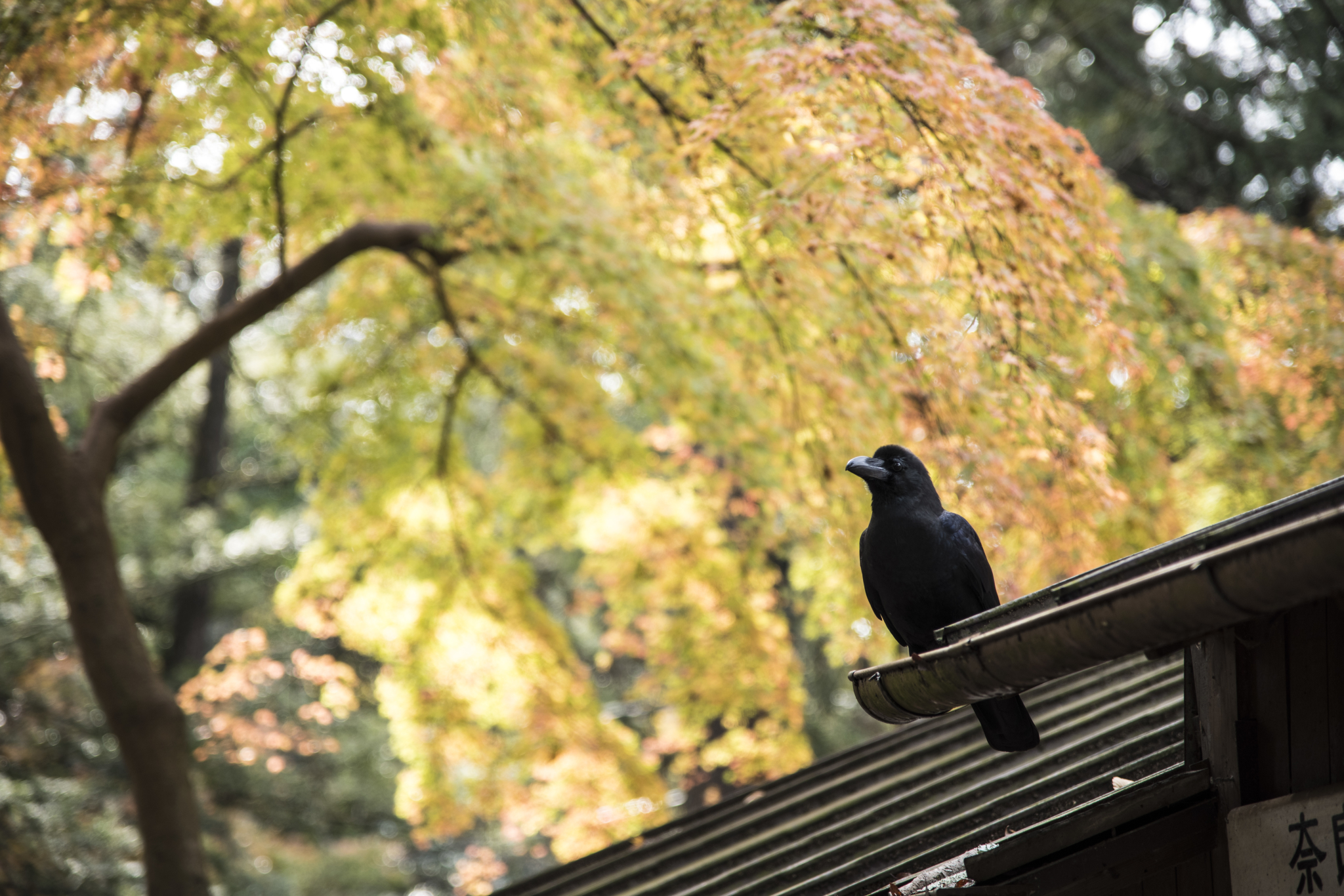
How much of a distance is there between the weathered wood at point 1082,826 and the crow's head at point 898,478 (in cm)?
103

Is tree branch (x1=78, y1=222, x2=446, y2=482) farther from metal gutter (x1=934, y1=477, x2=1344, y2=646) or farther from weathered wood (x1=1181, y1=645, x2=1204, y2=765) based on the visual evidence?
weathered wood (x1=1181, y1=645, x2=1204, y2=765)

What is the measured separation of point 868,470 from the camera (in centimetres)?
309

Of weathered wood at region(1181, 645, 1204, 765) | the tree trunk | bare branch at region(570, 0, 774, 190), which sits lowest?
weathered wood at region(1181, 645, 1204, 765)

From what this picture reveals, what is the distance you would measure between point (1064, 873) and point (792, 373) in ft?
12.9

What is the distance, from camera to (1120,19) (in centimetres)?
1218

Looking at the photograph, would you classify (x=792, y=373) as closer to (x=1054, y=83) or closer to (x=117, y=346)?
(x=1054, y=83)

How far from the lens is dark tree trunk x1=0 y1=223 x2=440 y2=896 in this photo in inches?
240

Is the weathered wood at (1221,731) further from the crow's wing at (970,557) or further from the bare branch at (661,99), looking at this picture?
the bare branch at (661,99)

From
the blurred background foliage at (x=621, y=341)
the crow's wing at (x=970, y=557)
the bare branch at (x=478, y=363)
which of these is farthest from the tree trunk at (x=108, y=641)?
the crow's wing at (x=970, y=557)

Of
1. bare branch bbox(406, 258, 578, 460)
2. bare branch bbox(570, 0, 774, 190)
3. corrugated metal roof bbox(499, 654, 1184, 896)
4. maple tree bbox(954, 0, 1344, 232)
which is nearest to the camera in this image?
corrugated metal roof bbox(499, 654, 1184, 896)

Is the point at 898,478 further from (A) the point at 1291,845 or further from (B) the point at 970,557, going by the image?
(A) the point at 1291,845

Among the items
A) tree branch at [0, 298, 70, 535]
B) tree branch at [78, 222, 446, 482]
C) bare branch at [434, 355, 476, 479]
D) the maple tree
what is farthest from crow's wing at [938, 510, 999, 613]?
the maple tree

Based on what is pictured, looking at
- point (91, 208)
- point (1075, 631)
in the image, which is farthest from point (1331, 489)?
point (91, 208)

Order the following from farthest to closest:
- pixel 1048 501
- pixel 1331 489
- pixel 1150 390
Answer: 1. pixel 1150 390
2. pixel 1048 501
3. pixel 1331 489
